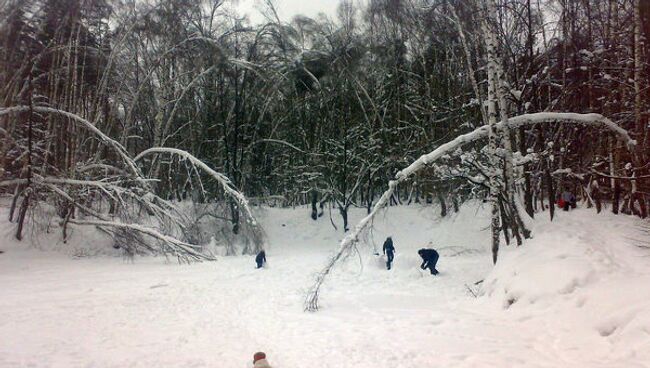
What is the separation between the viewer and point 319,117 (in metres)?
29.8

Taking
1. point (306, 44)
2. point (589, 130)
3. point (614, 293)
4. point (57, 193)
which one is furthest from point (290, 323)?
point (306, 44)

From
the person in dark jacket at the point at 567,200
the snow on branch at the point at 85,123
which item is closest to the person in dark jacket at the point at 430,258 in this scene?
the person in dark jacket at the point at 567,200

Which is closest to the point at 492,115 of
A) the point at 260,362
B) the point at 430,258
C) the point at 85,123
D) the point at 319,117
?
the point at 430,258

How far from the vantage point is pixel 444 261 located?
679 inches

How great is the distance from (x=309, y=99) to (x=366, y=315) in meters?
22.4

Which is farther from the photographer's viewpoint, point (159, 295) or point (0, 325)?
point (159, 295)

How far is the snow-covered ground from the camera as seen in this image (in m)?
6.04

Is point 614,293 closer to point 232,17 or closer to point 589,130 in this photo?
point 589,130

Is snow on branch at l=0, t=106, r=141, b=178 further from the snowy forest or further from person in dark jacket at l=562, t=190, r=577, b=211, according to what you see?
person in dark jacket at l=562, t=190, r=577, b=211

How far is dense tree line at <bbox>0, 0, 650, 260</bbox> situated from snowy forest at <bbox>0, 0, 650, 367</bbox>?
127mm

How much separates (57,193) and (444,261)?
49.6 ft

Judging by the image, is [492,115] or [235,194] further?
[235,194]

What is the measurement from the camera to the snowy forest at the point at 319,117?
12023mm

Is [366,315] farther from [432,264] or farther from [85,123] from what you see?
[85,123]
